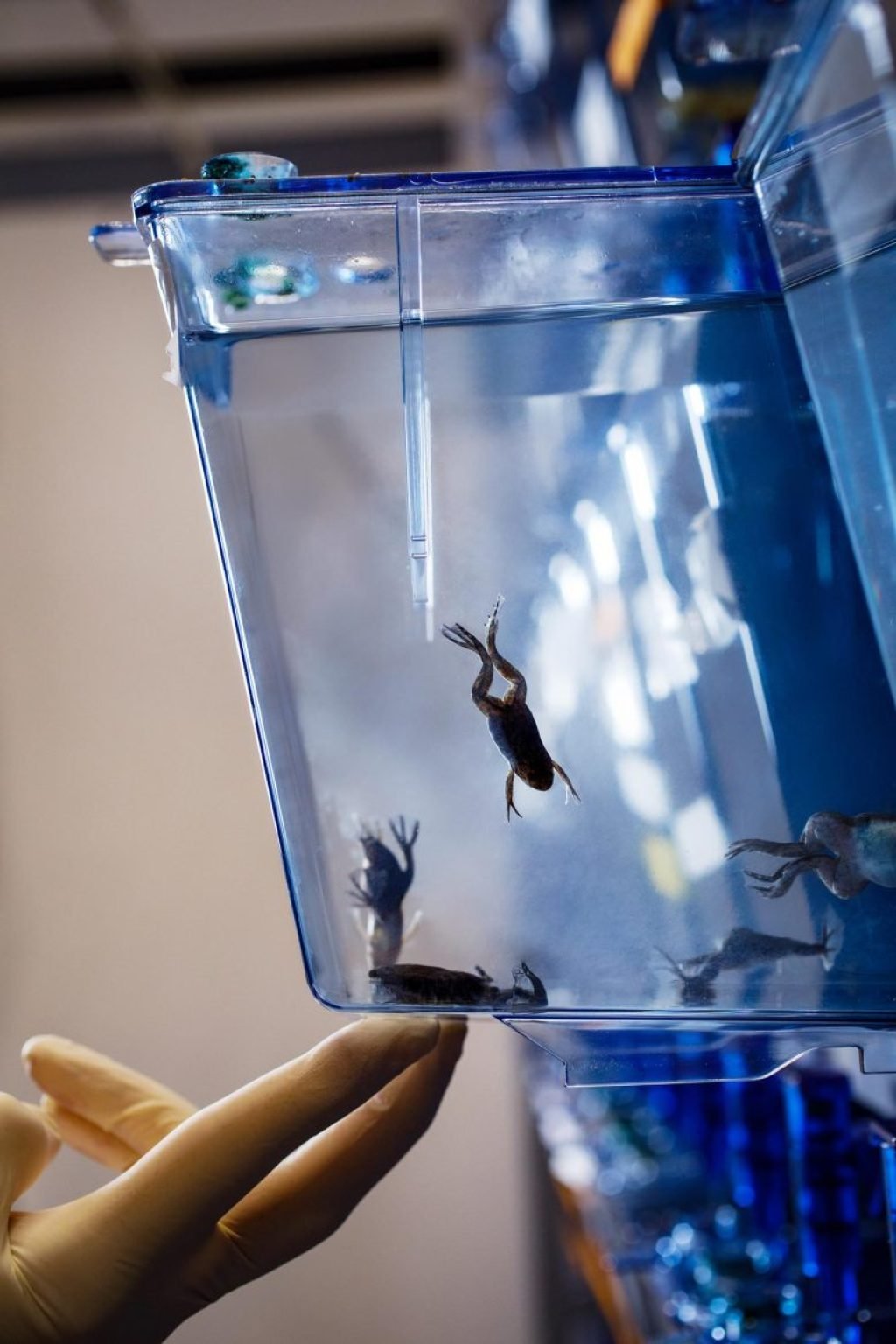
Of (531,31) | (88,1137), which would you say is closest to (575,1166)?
(88,1137)

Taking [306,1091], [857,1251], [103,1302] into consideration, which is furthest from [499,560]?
[857,1251]

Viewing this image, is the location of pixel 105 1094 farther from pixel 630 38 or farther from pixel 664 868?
pixel 630 38

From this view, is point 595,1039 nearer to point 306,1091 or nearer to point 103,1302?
point 306,1091

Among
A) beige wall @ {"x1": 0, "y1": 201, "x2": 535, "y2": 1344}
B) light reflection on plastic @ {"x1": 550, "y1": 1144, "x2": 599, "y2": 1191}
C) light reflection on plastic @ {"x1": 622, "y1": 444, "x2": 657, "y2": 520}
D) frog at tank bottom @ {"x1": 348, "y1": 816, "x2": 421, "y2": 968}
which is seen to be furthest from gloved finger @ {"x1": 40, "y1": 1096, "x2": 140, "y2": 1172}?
beige wall @ {"x1": 0, "y1": 201, "x2": 535, "y2": 1344}

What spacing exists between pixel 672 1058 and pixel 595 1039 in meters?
0.04

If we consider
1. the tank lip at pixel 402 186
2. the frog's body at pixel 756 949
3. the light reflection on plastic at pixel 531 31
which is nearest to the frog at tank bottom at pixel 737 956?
the frog's body at pixel 756 949

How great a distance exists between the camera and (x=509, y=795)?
0.59 m

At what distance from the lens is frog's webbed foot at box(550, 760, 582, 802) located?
0.59 metres

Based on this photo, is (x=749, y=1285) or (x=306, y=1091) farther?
(x=749, y=1285)

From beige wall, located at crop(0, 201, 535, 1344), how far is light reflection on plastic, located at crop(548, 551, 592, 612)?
5.14 feet

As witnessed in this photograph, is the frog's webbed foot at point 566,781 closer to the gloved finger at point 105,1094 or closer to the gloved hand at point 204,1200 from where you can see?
the gloved hand at point 204,1200

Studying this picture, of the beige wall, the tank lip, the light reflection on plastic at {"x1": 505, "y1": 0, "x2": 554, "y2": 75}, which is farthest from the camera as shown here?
the beige wall

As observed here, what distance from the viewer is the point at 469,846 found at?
606mm

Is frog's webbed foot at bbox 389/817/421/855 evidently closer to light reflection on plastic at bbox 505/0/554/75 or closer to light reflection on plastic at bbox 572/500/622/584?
light reflection on plastic at bbox 572/500/622/584
